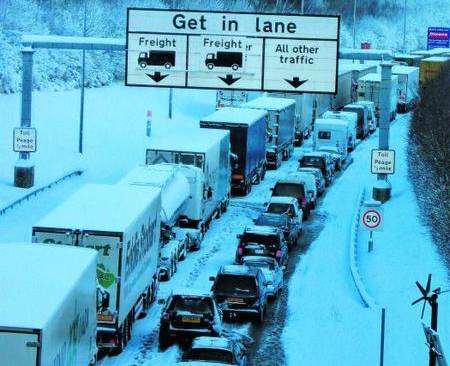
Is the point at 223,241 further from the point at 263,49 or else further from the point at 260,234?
the point at 263,49

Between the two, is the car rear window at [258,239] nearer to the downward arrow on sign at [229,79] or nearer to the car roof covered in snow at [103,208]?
the downward arrow on sign at [229,79]

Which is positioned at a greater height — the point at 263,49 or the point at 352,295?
the point at 263,49

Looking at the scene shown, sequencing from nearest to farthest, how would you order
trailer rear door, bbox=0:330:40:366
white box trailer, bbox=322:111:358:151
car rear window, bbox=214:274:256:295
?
trailer rear door, bbox=0:330:40:366 < car rear window, bbox=214:274:256:295 < white box trailer, bbox=322:111:358:151

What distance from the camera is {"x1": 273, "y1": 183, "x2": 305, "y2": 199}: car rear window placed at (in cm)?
4572

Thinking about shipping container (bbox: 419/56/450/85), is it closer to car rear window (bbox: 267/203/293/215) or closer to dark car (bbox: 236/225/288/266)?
car rear window (bbox: 267/203/293/215)

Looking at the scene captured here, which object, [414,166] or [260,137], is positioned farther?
[414,166]

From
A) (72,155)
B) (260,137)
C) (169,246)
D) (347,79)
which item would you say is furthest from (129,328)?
(347,79)

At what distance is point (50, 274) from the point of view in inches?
714

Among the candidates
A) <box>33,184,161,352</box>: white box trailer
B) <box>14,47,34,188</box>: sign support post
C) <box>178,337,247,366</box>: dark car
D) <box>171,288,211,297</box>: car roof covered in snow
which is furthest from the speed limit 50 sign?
<box>14,47,34,188</box>: sign support post

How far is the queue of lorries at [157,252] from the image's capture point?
1736 centimetres

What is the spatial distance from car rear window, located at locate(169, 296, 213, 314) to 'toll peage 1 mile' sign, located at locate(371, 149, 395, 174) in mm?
16537

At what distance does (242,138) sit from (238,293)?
19360 millimetres

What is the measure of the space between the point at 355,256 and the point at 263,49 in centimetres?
884

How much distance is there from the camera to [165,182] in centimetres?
3375
